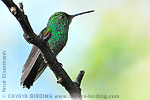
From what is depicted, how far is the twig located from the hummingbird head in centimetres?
92

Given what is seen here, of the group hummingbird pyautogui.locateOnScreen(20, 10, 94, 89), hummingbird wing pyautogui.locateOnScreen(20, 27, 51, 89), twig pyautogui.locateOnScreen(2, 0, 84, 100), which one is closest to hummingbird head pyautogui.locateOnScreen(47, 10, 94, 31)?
hummingbird pyautogui.locateOnScreen(20, 10, 94, 89)

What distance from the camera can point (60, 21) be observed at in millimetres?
2684

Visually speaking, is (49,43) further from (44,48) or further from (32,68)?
(44,48)

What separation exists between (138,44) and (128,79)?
1.17 feet

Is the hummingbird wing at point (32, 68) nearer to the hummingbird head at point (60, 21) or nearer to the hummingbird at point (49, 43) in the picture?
the hummingbird at point (49, 43)

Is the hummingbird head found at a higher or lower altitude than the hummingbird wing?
higher

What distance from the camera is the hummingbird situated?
2176mm

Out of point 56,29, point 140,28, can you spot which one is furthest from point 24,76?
point 140,28

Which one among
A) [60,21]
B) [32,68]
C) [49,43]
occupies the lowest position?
[32,68]

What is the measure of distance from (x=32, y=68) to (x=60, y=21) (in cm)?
62

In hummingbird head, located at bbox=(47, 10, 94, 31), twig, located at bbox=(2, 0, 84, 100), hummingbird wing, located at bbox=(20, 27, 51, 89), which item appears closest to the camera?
twig, located at bbox=(2, 0, 84, 100)

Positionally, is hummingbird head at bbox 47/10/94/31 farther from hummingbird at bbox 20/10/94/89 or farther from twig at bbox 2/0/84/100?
twig at bbox 2/0/84/100

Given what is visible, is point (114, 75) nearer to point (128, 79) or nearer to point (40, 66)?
point (128, 79)

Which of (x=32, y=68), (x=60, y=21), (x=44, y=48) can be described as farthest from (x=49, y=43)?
(x=44, y=48)
